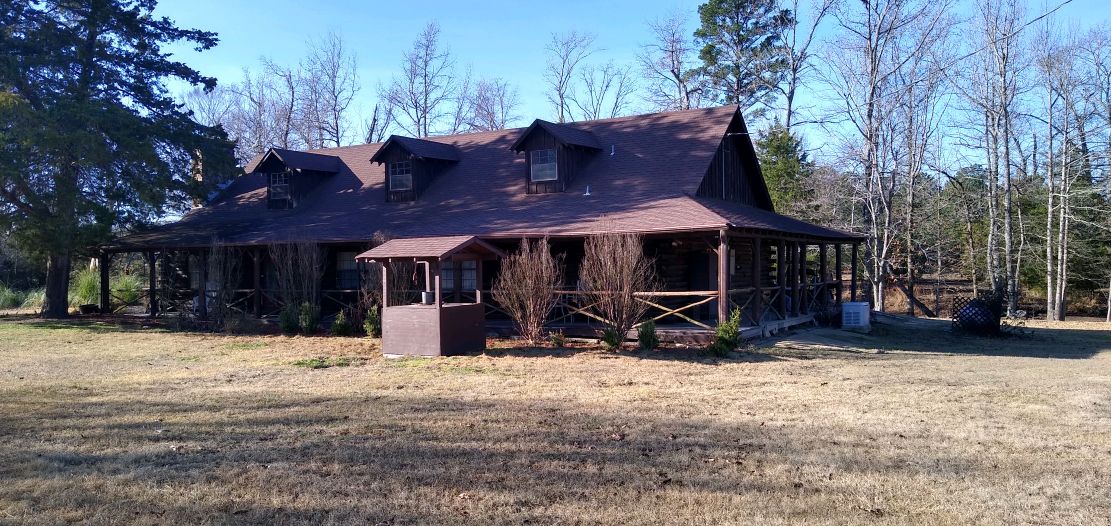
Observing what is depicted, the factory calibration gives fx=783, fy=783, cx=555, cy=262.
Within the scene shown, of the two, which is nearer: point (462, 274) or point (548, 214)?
point (548, 214)

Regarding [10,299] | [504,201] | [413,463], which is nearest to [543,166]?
[504,201]

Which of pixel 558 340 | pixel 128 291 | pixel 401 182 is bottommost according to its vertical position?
A: pixel 558 340

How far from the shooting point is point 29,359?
14.2 metres

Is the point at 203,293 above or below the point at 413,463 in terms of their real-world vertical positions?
above

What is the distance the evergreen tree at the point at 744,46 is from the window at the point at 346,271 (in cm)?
2178

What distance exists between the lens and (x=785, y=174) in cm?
3112

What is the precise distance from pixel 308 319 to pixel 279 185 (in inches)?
290

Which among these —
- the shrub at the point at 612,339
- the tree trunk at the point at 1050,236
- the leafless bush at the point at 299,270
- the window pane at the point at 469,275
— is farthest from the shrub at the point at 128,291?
the tree trunk at the point at 1050,236

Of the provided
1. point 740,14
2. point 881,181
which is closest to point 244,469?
point 881,181

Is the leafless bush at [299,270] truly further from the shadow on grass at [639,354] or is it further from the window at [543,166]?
the shadow on grass at [639,354]

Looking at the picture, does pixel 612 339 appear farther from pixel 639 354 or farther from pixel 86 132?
pixel 86 132

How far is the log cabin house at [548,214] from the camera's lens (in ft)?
56.1

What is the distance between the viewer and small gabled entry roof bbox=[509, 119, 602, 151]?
792 inches

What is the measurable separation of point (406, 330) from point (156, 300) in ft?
45.6
